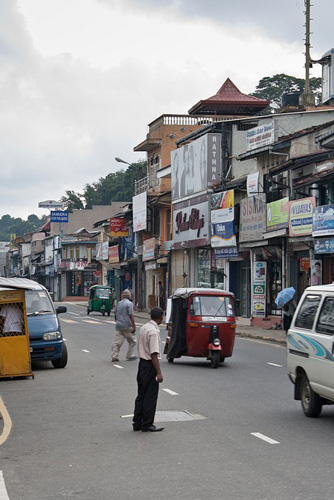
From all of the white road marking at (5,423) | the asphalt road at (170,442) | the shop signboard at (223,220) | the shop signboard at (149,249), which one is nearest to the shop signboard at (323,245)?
the shop signboard at (223,220)

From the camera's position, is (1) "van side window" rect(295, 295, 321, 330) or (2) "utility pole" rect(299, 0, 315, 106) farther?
(2) "utility pole" rect(299, 0, 315, 106)

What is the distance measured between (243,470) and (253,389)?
7.34 meters

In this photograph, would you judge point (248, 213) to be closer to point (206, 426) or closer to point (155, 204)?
point (155, 204)

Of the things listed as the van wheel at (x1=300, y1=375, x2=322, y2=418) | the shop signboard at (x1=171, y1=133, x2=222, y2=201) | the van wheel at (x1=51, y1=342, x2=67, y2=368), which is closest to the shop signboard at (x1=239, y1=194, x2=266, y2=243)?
the shop signboard at (x1=171, y1=133, x2=222, y2=201)

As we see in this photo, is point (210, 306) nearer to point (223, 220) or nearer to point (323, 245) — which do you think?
point (323, 245)

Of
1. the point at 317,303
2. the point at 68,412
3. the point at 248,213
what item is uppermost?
the point at 248,213

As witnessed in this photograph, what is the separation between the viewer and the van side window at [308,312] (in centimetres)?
1233

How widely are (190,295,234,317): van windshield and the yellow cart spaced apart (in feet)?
14.9

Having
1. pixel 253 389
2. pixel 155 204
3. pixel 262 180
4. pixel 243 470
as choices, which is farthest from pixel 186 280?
pixel 243 470

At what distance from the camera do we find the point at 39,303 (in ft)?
69.1

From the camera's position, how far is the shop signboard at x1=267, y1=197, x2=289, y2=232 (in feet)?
116

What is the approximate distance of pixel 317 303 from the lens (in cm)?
1226

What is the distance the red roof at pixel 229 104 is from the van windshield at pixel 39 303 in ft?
123

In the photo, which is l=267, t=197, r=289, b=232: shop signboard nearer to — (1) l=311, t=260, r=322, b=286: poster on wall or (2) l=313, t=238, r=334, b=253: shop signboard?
(1) l=311, t=260, r=322, b=286: poster on wall
